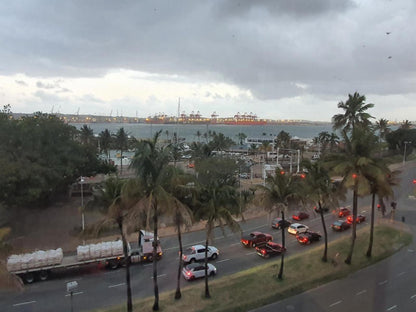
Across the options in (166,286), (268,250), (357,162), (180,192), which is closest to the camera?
(180,192)

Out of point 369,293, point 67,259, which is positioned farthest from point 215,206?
point 67,259

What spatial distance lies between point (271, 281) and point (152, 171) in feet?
35.5

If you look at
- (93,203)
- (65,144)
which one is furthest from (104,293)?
(65,144)

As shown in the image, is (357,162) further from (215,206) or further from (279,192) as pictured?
(215,206)

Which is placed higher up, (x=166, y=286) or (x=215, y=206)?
(x=215, y=206)

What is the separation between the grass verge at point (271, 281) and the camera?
1612cm

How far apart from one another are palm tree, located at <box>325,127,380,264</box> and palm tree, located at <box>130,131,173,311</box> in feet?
38.3

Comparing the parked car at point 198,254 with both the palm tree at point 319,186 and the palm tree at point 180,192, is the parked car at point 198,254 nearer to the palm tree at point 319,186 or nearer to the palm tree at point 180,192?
the palm tree at point 180,192

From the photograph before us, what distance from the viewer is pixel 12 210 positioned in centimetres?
3359

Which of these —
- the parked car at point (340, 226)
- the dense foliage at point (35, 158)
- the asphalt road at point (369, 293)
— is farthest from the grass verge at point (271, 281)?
the dense foliage at point (35, 158)

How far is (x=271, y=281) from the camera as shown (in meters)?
18.4

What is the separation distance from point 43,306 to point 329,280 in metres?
17.2

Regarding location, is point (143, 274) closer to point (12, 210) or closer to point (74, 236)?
point (74, 236)

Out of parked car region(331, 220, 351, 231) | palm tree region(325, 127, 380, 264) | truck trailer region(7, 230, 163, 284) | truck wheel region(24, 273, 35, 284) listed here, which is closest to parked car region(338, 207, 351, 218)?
parked car region(331, 220, 351, 231)
